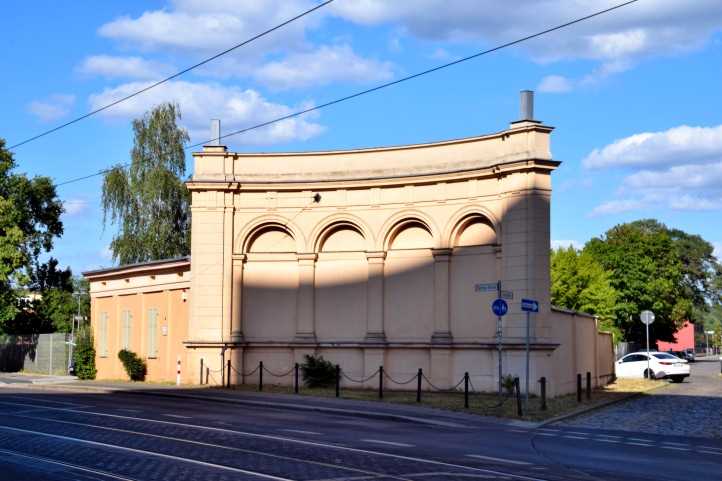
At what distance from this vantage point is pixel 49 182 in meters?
61.1

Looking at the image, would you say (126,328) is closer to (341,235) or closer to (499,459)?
(341,235)

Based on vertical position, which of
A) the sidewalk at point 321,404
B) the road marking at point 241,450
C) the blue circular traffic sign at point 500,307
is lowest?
the sidewalk at point 321,404

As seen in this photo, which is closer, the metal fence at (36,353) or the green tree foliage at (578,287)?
the metal fence at (36,353)

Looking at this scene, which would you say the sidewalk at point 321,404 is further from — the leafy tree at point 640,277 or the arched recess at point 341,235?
the leafy tree at point 640,277

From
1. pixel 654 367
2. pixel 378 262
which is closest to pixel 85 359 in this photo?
pixel 378 262

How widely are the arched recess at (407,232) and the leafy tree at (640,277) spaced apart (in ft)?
140

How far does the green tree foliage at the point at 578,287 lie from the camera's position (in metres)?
61.4

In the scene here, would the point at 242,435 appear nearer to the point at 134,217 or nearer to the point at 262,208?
the point at 262,208

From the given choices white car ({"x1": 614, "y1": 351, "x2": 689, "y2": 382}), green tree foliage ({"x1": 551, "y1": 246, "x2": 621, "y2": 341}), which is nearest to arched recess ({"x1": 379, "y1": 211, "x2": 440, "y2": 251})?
white car ({"x1": 614, "y1": 351, "x2": 689, "y2": 382})

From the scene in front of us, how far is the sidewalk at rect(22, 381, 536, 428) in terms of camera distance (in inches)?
950

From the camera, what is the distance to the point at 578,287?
62.3 meters

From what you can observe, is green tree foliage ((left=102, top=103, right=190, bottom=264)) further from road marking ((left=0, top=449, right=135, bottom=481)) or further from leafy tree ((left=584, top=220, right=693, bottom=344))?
road marking ((left=0, top=449, right=135, bottom=481))

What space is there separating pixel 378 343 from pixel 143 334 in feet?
38.3

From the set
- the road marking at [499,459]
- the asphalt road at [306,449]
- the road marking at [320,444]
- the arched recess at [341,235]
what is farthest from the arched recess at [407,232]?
the road marking at [499,459]
